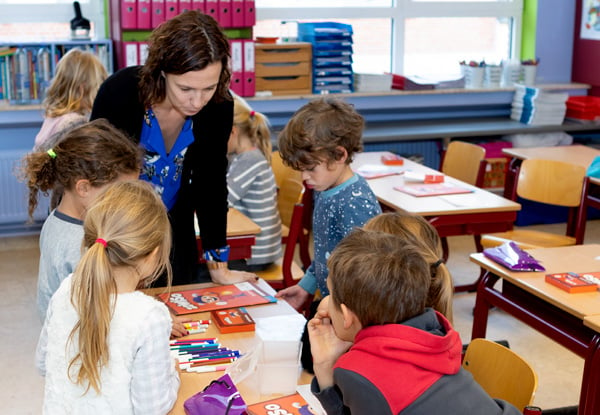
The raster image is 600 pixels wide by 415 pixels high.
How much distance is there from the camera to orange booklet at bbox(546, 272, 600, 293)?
256 cm

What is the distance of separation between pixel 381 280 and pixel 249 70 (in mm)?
3955

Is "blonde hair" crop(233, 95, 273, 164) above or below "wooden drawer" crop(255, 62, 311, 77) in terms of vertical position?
below

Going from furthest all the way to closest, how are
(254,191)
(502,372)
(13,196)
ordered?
(13,196), (254,191), (502,372)

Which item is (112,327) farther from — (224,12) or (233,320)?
(224,12)

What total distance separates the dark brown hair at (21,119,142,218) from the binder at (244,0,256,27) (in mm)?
3213

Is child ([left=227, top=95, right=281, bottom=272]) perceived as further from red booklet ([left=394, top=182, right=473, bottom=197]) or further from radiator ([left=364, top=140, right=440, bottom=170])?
radiator ([left=364, top=140, right=440, bottom=170])

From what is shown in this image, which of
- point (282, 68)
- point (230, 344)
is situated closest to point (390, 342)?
point (230, 344)

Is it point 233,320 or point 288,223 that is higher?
point 233,320

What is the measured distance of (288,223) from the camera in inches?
165

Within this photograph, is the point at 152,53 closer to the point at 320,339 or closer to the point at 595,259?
the point at 320,339

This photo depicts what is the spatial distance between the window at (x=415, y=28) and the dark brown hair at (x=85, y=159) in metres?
3.84

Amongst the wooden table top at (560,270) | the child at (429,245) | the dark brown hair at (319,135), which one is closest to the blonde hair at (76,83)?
the dark brown hair at (319,135)

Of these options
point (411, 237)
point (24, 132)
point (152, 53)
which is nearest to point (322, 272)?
point (411, 237)

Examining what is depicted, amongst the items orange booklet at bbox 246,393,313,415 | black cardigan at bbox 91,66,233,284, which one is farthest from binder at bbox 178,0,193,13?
orange booklet at bbox 246,393,313,415
